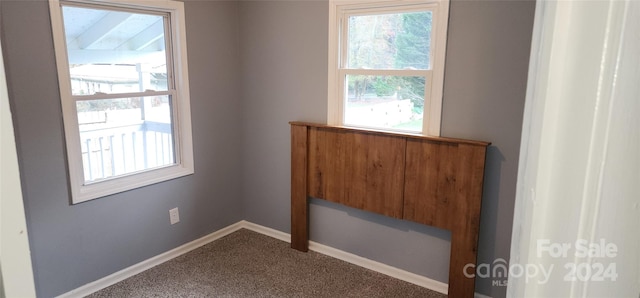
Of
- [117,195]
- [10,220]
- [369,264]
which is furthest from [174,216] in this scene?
[10,220]

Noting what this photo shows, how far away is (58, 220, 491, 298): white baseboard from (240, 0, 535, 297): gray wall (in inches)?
2.0

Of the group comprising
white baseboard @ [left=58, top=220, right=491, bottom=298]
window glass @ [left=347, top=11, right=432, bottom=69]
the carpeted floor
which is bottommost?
the carpeted floor

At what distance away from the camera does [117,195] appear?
2805 millimetres

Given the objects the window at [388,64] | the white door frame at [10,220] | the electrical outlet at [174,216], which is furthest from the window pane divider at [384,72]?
the white door frame at [10,220]

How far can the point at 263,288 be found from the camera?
9.26 feet

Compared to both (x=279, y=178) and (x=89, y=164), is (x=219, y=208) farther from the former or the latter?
(x=89, y=164)

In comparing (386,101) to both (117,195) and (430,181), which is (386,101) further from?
(117,195)

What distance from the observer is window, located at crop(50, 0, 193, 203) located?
250cm

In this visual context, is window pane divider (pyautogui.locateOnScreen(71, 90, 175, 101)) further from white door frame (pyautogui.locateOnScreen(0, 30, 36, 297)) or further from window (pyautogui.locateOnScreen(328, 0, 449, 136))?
white door frame (pyautogui.locateOnScreen(0, 30, 36, 297))

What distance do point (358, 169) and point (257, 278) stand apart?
1069 mm

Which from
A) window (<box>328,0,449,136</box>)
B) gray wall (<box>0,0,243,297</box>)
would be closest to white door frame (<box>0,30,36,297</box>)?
gray wall (<box>0,0,243,297</box>)

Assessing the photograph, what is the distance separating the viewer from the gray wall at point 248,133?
7.51ft

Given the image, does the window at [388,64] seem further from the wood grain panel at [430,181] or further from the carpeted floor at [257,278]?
the carpeted floor at [257,278]

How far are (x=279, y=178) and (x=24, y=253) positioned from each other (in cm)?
298
